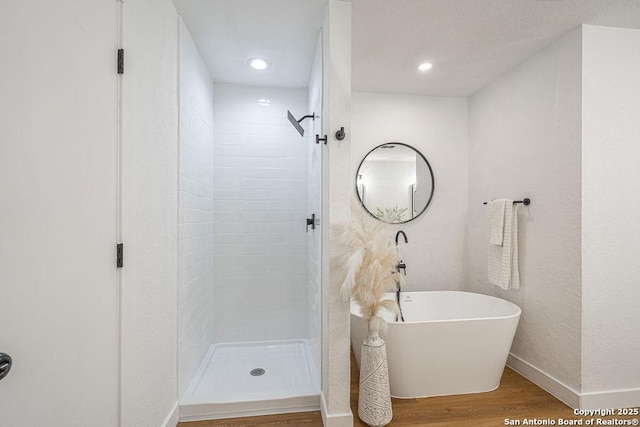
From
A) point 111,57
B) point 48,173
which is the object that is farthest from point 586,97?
point 48,173

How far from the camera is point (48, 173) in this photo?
849 millimetres

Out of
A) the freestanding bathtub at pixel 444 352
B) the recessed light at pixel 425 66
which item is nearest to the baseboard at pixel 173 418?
the freestanding bathtub at pixel 444 352

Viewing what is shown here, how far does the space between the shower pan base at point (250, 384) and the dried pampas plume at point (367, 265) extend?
773 millimetres

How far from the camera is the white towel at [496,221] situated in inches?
95.7

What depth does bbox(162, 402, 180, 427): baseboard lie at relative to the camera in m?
1.66

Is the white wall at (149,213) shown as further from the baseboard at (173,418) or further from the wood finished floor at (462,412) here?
the wood finished floor at (462,412)

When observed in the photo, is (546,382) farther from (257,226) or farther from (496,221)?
(257,226)

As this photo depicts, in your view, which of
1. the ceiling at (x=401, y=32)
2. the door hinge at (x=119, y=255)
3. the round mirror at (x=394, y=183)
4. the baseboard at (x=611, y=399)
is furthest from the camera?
the round mirror at (x=394, y=183)

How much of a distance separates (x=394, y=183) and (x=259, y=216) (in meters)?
1.42

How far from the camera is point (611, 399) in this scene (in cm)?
191

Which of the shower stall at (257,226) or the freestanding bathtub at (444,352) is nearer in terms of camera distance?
the freestanding bathtub at (444,352)

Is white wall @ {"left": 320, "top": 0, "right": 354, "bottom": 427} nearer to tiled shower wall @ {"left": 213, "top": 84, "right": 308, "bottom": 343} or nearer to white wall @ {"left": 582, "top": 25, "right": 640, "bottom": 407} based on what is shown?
tiled shower wall @ {"left": 213, "top": 84, "right": 308, "bottom": 343}

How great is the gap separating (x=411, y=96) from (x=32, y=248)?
3.11 meters

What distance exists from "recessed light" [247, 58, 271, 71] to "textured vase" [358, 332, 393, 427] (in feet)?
7.33
